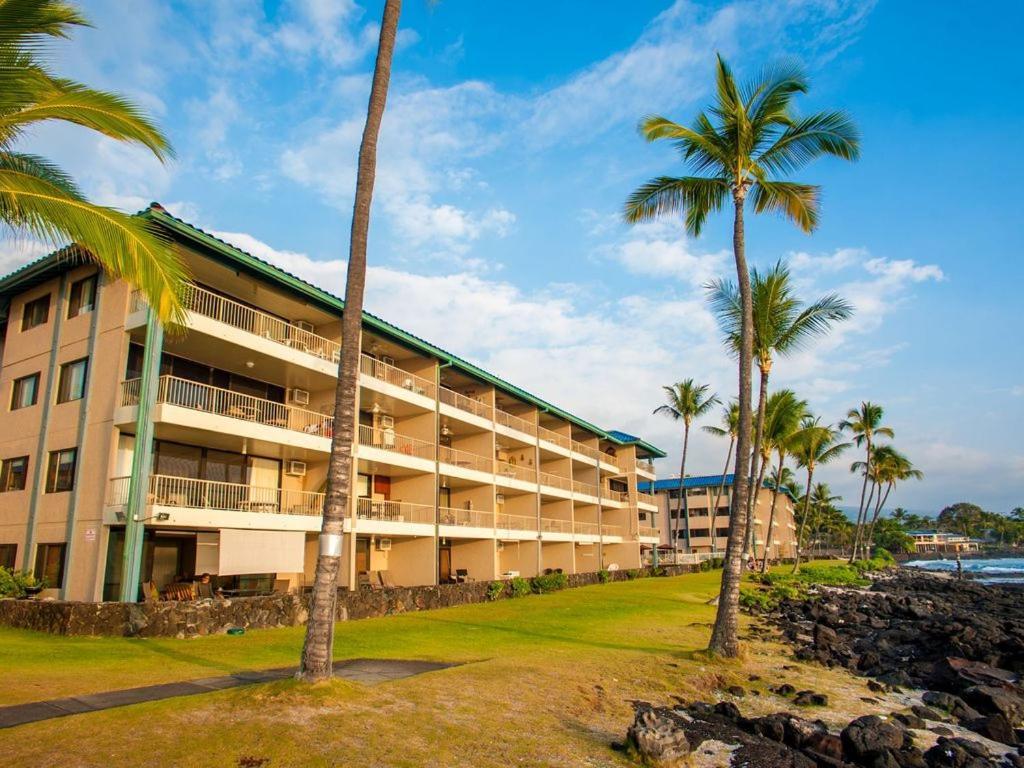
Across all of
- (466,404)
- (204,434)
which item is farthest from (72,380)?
(466,404)

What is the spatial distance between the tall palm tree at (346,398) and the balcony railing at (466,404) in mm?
21626

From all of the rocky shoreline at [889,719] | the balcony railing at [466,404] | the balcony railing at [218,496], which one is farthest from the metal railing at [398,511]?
the rocky shoreline at [889,719]

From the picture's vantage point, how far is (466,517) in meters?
33.8

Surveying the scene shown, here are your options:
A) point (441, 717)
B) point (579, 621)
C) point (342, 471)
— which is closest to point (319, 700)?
point (441, 717)

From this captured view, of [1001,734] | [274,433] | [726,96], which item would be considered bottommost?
[1001,734]

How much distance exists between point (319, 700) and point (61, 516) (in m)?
15.6

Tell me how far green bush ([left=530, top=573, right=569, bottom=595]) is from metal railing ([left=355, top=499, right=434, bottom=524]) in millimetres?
6873

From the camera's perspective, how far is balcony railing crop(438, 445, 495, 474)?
107ft

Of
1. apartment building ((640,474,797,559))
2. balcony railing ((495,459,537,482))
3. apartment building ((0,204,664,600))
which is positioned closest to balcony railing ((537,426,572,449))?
balcony railing ((495,459,537,482))

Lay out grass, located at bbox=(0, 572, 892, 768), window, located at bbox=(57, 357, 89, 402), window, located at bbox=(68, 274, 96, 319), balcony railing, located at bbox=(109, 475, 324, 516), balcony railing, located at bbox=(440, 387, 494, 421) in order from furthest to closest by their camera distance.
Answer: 1. balcony railing, located at bbox=(440, 387, 494, 421)
2. window, located at bbox=(68, 274, 96, 319)
3. window, located at bbox=(57, 357, 89, 402)
4. balcony railing, located at bbox=(109, 475, 324, 516)
5. grass, located at bbox=(0, 572, 892, 768)

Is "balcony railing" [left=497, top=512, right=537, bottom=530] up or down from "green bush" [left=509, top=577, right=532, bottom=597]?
up

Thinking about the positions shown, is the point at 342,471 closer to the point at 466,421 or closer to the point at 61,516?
the point at 61,516

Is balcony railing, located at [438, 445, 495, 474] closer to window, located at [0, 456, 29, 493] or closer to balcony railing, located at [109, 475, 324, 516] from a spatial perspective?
balcony railing, located at [109, 475, 324, 516]

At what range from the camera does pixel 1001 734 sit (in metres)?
11.7
